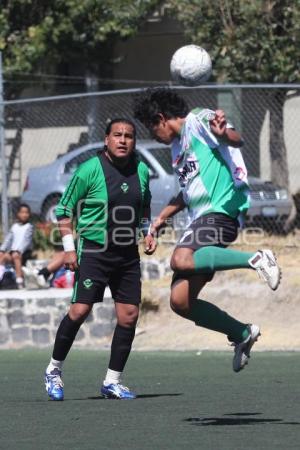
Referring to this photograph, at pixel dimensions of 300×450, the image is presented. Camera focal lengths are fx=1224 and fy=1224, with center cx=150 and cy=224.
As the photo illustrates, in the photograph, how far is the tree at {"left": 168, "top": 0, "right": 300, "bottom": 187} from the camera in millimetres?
18219

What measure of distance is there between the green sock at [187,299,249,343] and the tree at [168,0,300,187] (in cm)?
1017

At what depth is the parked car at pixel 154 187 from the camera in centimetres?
1698

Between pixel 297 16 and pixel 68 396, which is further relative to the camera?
pixel 297 16

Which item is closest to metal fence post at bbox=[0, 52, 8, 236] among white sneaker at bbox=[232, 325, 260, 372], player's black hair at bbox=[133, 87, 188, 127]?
player's black hair at bbox=[133, 87, 188, 127]

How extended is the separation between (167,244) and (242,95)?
285 cm

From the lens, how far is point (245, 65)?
18.5 metres

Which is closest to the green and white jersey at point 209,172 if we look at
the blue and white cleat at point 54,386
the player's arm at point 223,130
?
the player's arm at point 223,130

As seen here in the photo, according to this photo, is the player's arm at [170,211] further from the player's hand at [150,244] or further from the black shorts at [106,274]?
the black shorts at [106,274]

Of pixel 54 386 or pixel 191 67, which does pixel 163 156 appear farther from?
pixel 54 386

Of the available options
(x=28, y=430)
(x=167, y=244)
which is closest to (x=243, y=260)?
(x=28, y=430)

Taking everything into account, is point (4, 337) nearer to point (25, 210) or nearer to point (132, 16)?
point (25, 210)

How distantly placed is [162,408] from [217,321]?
2.52 feet

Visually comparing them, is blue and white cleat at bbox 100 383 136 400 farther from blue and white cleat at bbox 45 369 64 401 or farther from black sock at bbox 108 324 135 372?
blue and white cleat at bbox 45 369 64 401

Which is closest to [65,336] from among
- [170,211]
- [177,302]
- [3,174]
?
[170,211]
